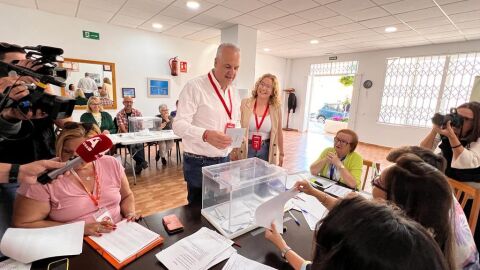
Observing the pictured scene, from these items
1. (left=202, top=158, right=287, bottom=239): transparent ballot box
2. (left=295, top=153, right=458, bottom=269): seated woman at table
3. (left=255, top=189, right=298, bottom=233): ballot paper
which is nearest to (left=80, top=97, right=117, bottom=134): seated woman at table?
(left=202, top=158, right=287, bottom=239): transparent ballot box

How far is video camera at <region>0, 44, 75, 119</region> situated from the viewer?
0.87 metres

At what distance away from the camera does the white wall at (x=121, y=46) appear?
14.1 ft

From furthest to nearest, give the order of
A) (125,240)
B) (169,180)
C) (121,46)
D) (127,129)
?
(121,46)
(127,129)
(169,180)
(125,240)

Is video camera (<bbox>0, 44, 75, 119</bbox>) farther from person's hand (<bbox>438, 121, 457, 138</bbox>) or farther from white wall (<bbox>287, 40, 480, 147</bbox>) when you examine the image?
white wall (<bbox>287, 40, 480, 147</bbox>)

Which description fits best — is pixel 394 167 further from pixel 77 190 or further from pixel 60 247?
pixel 77 190

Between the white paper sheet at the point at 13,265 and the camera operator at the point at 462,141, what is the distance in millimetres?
2576

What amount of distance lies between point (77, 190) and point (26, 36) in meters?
4.85

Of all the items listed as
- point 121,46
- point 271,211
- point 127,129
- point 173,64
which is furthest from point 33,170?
point 173,64

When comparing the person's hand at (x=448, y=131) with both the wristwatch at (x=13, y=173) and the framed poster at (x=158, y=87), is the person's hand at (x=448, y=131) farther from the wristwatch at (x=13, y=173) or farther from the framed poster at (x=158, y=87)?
the framed poster at (x=158, y=87)

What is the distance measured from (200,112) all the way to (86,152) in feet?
3.04

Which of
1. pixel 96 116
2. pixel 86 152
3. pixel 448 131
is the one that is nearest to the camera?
pixel 86 152

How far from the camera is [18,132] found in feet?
3.51

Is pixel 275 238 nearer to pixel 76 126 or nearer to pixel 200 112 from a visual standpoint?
pixel 200 112

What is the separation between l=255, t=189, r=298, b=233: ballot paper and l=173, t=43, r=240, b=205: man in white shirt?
62 centimetres
